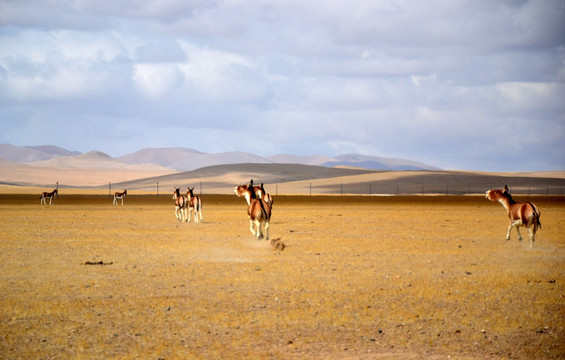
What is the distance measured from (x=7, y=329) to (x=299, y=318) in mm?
4830

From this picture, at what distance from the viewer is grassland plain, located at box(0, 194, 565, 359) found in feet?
35.2

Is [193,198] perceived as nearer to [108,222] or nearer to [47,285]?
[108,222]

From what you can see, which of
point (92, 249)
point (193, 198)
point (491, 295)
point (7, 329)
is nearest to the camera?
point (7, 329)

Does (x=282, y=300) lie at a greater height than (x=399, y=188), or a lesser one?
lesser

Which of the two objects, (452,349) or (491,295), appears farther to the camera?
(491,295)

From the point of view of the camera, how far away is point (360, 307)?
13594mm

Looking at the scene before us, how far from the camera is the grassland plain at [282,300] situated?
1074cm

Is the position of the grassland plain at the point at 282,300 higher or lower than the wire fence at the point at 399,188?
lower

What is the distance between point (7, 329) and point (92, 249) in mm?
12462

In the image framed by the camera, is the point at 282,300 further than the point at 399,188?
No

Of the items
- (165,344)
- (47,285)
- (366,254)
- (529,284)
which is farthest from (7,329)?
(366,254)

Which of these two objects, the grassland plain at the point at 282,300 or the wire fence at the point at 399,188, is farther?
the wire fence at the point at 399,188

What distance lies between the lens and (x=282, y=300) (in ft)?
46.7

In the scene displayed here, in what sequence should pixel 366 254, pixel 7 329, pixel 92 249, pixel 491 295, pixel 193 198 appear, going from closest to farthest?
pixel 7 329 → pixel 491 295 → pixel 366 254 → pixel 92 249 → pixel 193 198
